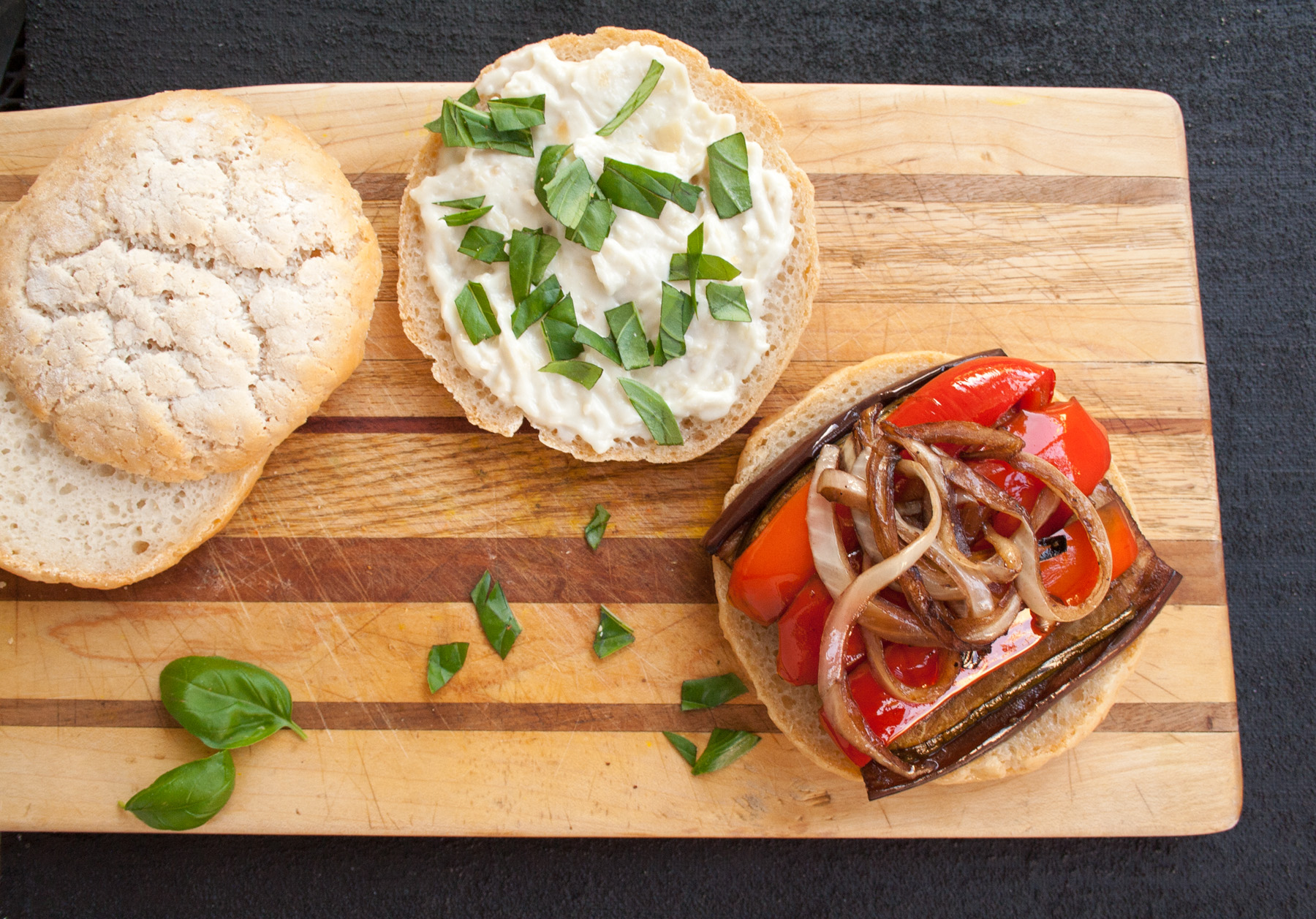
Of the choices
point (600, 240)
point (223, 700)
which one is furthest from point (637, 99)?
point (223, 700)

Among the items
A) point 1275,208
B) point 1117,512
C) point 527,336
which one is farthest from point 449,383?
point 1275,208

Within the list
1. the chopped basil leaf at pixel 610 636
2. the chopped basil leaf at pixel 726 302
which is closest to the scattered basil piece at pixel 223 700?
the chopped basil leaf at pixel 610 636

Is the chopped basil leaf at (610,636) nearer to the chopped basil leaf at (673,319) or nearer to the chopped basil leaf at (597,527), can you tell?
the chopped basil leaf at (597,527)

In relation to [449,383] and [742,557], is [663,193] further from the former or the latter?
[742,557]

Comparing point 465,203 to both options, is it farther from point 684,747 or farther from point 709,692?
point 684,747

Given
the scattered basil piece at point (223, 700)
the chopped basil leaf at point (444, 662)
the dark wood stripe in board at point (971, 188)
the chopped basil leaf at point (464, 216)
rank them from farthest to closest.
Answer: the dark wood stripe in board at point (971, 188) < the chopped basil leaf at point (444, 662) < the scattered basil piece at point (223, 700) < the chopped basil leaf at point (464, 216)

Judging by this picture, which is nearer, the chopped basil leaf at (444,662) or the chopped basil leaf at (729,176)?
Answer: the chopped basil leaf at (729,176)

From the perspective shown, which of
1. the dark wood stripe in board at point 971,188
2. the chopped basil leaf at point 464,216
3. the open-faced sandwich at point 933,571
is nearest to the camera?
the open-faced sandwich at point 933,571
